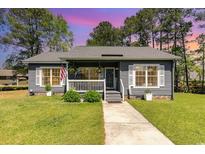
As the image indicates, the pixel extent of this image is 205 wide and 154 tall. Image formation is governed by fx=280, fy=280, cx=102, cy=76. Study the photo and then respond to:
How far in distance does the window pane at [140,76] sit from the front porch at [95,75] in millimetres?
1239

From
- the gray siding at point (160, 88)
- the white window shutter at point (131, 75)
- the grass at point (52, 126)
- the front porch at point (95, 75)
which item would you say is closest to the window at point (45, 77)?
the front porch at point (95, 75)

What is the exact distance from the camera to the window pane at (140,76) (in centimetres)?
1919

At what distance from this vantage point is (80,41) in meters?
46.5

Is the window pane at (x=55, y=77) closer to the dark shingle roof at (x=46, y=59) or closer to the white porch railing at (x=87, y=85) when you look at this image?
the dark shingle roof at (x=46, y=59)

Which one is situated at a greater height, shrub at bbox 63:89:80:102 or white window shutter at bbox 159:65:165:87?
white window shutter at bbox 159:65:165:87

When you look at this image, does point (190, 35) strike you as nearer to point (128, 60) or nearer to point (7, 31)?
point (128, 60)

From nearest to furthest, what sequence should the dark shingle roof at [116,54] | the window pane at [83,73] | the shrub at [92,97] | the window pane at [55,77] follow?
the shrub at [92,97], the dark shingle roof at [116,54], the window pane at [83,73], the window pane at [55,77]

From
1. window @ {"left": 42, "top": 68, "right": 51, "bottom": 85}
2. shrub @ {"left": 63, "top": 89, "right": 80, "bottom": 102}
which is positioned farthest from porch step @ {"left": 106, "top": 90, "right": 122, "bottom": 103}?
window @ {"left": 42, "top": 68, "right": 51, "bottom": 85}

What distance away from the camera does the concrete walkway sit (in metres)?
7.84

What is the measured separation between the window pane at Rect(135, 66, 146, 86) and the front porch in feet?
4.07

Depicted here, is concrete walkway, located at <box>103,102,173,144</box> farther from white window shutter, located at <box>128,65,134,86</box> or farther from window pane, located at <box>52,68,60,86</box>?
window pane, located at <box>52,68,60,86</box>

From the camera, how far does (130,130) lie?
30.0 ft
